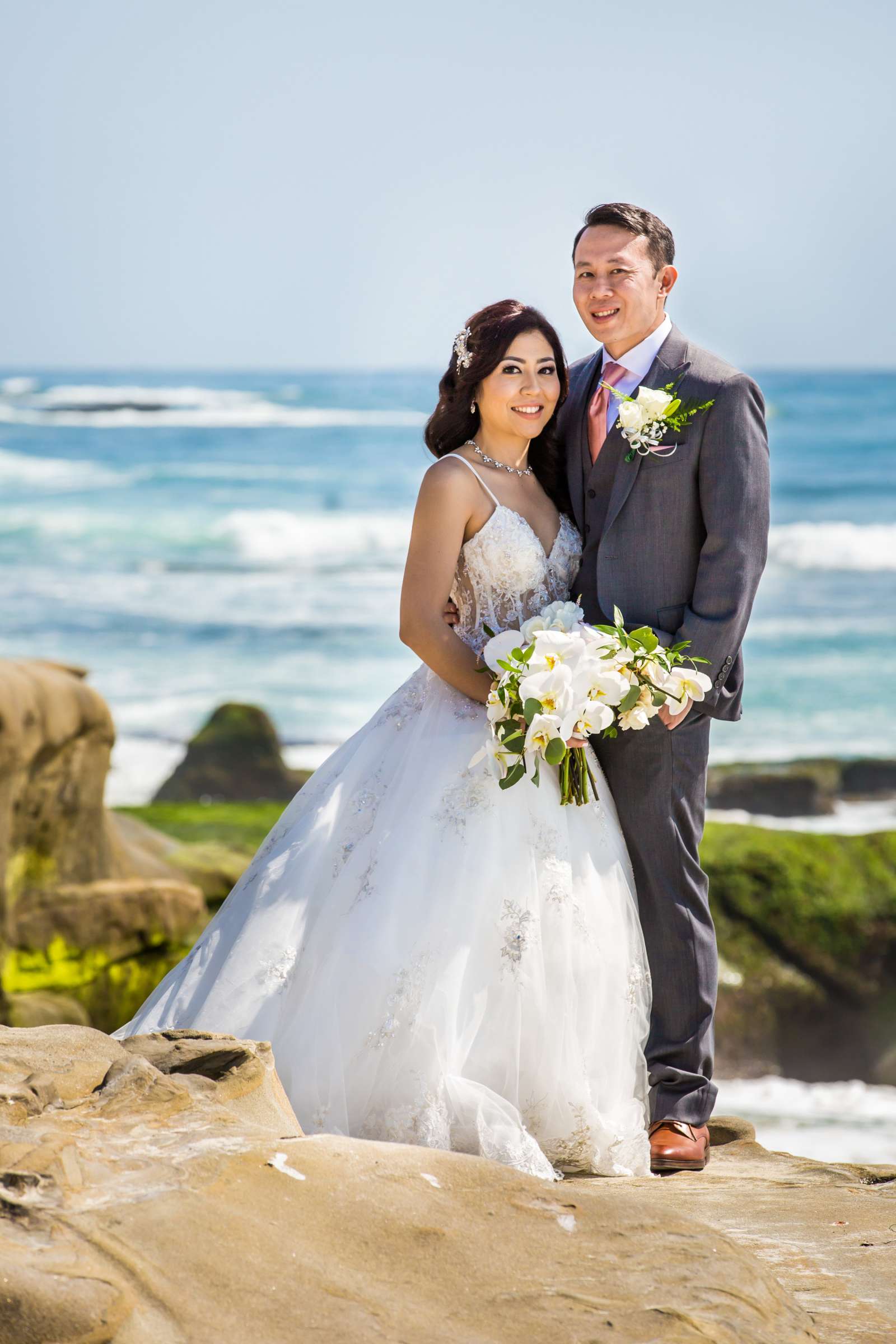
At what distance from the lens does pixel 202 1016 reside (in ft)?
11.2

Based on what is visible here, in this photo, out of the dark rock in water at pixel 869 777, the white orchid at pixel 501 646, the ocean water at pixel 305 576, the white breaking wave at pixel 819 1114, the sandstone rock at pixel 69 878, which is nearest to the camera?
the white orchid at pixel 501 646

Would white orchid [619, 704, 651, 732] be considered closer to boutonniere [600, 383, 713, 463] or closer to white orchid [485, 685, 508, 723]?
white orchid [485, 685, 508, 723]

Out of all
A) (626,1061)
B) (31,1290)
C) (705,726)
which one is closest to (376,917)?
(626,1061)

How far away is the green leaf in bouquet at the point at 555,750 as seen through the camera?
10.3 feet

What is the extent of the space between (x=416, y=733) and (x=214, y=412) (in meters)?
35.7

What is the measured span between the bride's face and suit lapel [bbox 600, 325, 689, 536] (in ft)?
0.65

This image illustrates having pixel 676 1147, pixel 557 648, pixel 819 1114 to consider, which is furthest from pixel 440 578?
pixel 819 1114

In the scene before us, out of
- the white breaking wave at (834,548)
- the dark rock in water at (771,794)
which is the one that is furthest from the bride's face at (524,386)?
the white breaking wave at (834,548)

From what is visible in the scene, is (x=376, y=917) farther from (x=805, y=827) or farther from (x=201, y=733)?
(x=201, y=733)

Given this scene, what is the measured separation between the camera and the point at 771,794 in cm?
1052

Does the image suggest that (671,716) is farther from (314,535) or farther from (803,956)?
(314,535)

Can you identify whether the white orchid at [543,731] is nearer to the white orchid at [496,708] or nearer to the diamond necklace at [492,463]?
the white orchid at [496,708]

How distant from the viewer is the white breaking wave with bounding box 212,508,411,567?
25172mm

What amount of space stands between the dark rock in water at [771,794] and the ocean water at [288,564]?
3.97 meters
